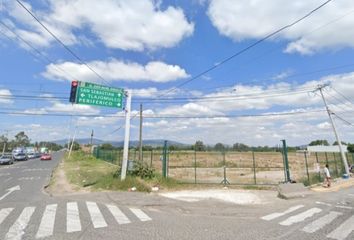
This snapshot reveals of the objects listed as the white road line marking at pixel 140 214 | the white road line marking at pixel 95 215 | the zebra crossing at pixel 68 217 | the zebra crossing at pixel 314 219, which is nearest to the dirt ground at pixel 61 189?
the zebra crossing at pixel 68 217

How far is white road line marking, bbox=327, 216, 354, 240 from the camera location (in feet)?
23.2

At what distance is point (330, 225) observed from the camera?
8273 millimetres

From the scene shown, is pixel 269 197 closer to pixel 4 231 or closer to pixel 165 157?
pixel 165 157

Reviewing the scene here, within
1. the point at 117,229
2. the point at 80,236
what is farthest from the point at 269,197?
the point at 80,236

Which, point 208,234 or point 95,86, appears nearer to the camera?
point 208,234

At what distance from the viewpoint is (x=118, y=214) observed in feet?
31.4

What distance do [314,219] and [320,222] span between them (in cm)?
43

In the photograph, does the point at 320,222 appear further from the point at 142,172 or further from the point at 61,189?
the point at 61,189

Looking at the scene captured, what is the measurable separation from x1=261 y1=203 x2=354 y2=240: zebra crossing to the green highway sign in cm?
1206

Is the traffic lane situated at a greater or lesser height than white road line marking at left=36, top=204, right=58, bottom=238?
greater

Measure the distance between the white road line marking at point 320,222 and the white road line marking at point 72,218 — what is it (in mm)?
6158

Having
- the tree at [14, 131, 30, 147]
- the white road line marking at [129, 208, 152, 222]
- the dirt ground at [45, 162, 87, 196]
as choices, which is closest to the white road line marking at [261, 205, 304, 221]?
the white road line marking at [129, 208, 152, 222]

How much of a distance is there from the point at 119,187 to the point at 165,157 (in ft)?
Result: 13.8

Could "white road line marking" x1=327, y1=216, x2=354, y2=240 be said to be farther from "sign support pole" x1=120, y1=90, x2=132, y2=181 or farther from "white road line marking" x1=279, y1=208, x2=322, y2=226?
"sign support pole" x1=120, y1=90, x2=132, y2=181
